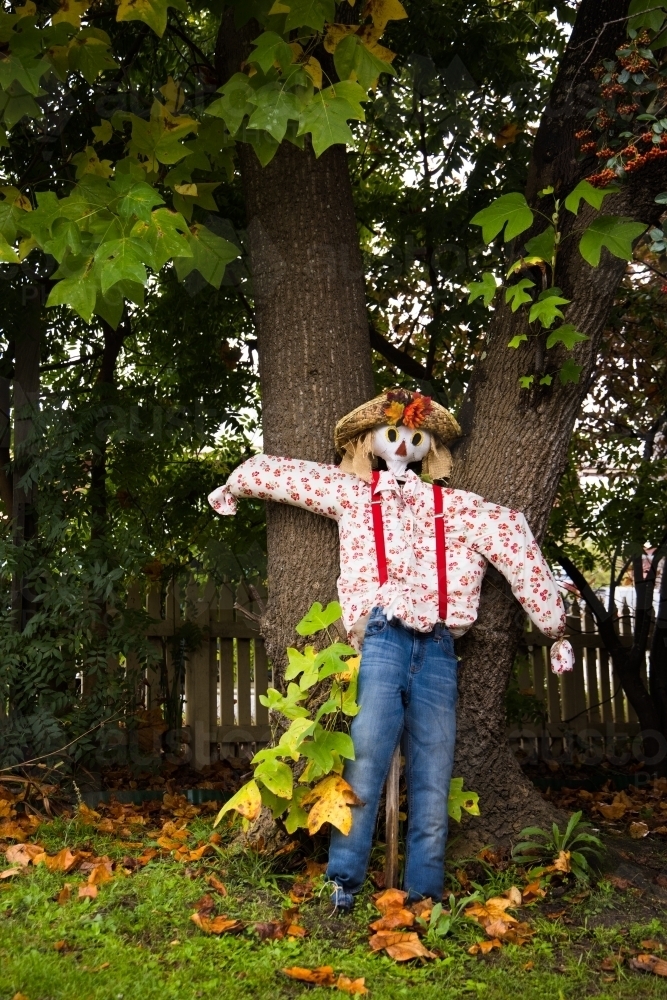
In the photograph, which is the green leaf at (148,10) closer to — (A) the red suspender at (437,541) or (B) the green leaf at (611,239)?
(B) the green leaf at (611,239)

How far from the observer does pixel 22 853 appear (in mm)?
3531

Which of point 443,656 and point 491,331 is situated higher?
point 491,331

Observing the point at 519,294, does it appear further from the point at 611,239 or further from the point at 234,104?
the point at 234,104

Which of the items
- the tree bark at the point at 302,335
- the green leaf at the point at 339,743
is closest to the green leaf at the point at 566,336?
the tree bark at the point at 302,335

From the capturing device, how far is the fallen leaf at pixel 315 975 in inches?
108

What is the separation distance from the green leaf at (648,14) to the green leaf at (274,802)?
3.00 meters

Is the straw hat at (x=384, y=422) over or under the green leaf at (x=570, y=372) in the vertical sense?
under

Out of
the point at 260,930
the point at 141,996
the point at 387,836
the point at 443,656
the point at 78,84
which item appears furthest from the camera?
the point at 78,84

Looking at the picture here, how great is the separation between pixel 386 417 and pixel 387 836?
1.56 meters

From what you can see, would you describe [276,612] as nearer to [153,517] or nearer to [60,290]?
[60,290]

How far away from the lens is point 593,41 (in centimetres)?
392

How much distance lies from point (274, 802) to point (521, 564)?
1284mm

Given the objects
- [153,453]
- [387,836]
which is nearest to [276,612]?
[387,836]

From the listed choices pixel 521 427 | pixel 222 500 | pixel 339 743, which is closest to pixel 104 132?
pixel 222 500
